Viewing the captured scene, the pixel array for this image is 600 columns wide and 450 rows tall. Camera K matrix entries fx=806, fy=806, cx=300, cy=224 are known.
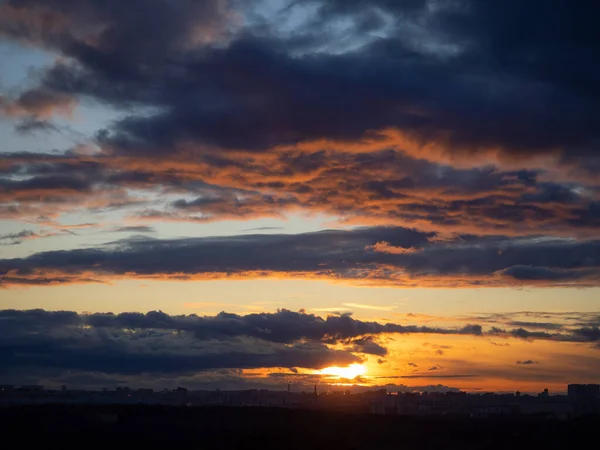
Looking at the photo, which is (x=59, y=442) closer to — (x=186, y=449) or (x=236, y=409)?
(x=186, y=449)

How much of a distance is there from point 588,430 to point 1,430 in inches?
3287

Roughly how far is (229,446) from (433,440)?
99.2ft

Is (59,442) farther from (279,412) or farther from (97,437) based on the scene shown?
(279,412)

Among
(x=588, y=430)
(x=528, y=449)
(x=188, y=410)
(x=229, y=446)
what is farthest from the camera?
(x=188, y=410)

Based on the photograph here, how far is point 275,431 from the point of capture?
118 metres

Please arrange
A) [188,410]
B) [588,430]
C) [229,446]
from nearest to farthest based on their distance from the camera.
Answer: [229,446]
[588,430]
[188,410]

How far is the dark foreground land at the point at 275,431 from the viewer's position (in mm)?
104938

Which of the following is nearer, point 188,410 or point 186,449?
point 186,449

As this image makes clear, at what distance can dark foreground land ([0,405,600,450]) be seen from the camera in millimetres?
104938

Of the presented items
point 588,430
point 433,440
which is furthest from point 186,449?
point 588,430

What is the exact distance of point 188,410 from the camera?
139750mm

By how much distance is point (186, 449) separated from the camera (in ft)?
341

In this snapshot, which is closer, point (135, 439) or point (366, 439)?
point (135, 439)

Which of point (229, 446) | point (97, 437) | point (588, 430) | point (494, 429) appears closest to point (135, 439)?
point (97, 437)
